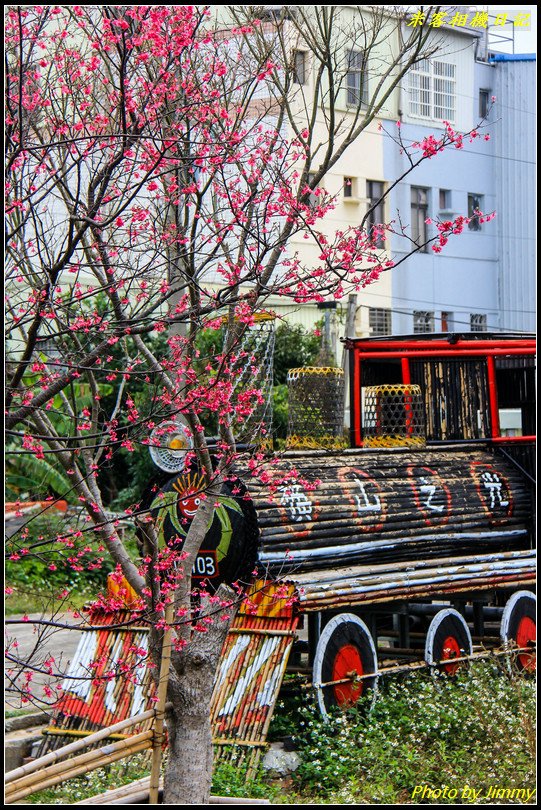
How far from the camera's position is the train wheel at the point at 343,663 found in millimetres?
11000

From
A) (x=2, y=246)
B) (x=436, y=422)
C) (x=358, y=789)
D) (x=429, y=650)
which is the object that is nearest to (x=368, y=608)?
(x=429, y=650)

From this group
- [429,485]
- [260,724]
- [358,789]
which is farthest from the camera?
[429,485]

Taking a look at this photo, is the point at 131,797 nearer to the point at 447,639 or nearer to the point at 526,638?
the point at 447,639

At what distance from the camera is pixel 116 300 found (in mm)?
7066

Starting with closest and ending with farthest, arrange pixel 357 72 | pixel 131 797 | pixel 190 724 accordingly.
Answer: pixel 131 797, pixel 190 724, pixel 357 72

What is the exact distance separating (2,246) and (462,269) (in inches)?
969

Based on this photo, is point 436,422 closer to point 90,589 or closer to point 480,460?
point 480,460

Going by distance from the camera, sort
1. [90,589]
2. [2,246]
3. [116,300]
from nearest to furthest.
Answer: [2,246], [116,300], [90,589]

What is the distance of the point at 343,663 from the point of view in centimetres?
1133

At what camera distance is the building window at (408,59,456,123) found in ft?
91.1

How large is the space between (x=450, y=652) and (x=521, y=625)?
1468 millimetres

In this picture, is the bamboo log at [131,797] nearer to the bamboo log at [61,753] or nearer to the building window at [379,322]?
the bamboo log at [61,753]

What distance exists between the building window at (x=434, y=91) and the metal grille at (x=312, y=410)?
52.7ft

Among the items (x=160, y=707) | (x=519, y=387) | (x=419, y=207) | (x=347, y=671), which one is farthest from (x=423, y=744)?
(x=419, y=207)
